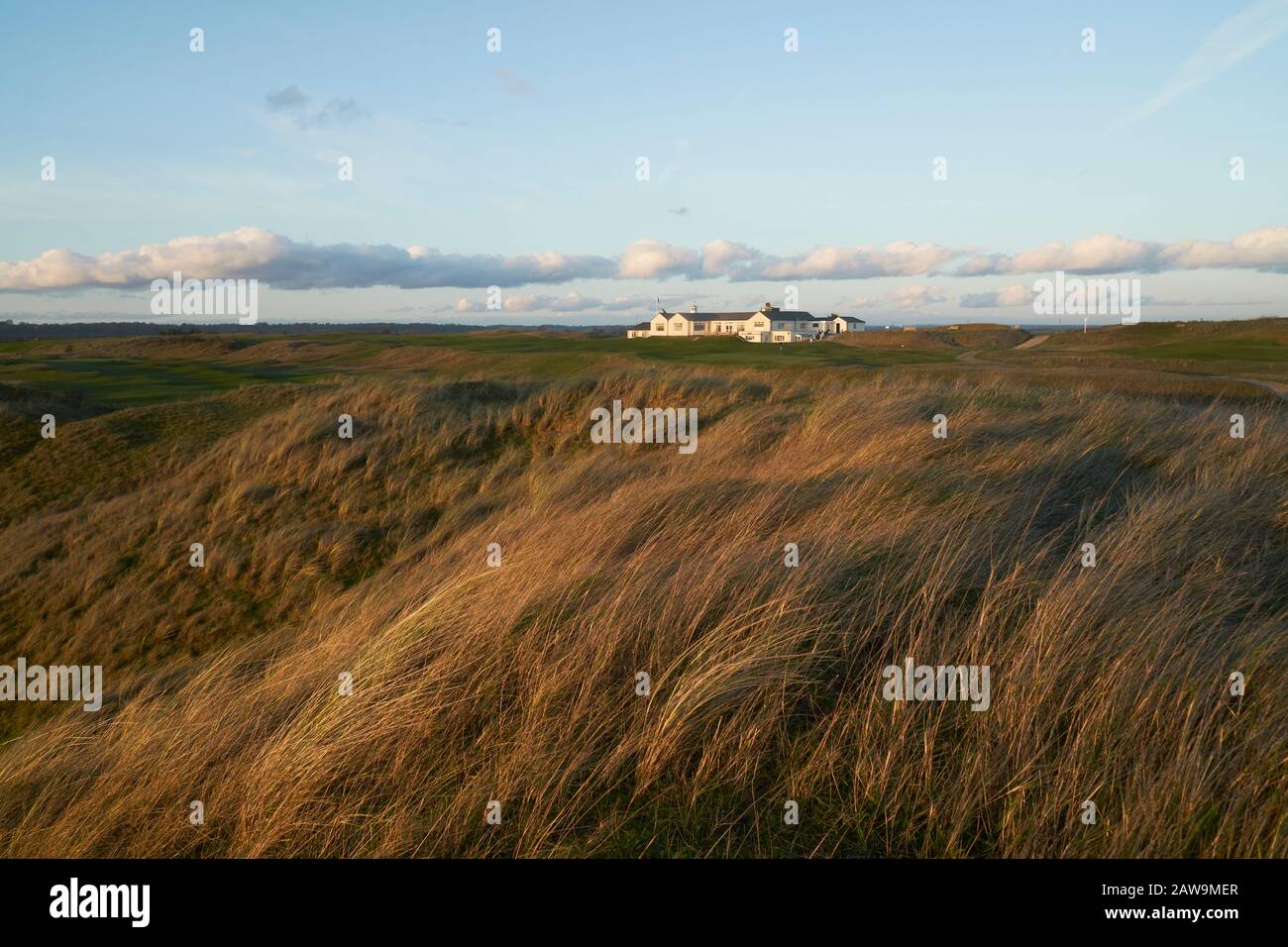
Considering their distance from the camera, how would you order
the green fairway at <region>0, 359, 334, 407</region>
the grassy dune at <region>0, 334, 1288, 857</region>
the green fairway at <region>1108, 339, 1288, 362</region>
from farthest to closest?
the green fairway at <region>1108, 339, 1288, 362</region>, the green fairway at <region>0, 359, 334, 407</region>, the grassy dune at <region>0, 334, 1288, 857</region>

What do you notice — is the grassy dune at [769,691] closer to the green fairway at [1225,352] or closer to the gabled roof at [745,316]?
the green fairway at [1225,352]

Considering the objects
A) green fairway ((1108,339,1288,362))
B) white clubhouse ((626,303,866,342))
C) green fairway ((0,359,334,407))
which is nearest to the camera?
green fairway ((0,359,334,407))

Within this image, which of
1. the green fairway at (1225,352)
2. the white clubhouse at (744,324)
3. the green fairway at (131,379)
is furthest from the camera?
the white clubhouse at (744,324)

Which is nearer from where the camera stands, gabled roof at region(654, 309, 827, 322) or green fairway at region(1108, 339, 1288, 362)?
green fairway at region(1108, 339, 1288, 362)

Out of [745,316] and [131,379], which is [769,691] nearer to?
[131,379]

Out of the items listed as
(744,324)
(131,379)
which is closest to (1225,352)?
(131,379)

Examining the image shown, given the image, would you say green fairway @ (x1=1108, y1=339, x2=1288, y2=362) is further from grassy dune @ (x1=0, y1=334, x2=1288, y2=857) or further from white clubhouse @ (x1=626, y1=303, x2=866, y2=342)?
white clubhouse @ (x1=626, y1=303, x2=866, y2=342)

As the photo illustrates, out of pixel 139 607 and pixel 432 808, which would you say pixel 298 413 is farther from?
pixel 432 808

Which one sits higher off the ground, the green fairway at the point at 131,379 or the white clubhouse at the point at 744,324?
the white clubhouse at the point at 744,324

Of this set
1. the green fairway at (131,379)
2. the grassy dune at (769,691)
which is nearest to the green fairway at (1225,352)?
the grassy dune at (769,691)

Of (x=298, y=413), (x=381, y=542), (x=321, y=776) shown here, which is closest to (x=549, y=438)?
(x=381, y=542)

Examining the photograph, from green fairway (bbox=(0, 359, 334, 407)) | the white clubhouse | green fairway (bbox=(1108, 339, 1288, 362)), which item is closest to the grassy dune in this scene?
green fairway (bbox=(0, 359, 334, 407))
